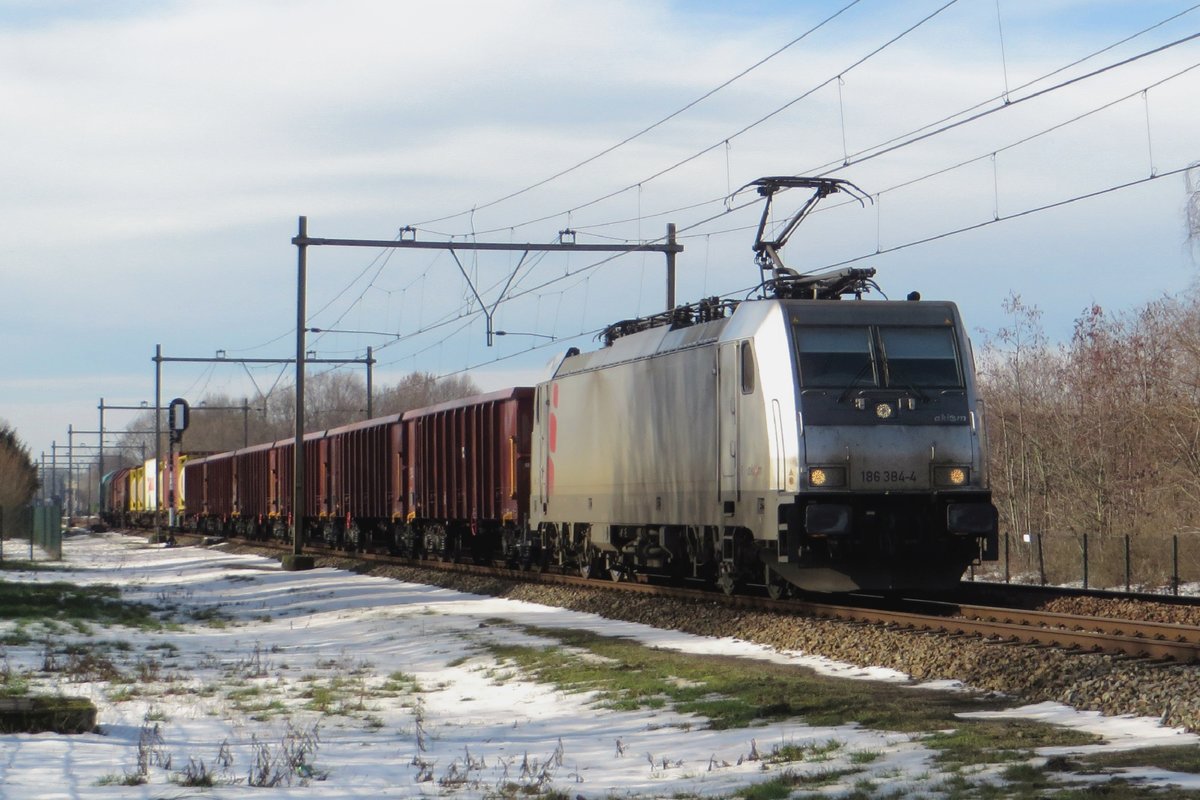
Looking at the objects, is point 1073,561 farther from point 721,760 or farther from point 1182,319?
point 721,760

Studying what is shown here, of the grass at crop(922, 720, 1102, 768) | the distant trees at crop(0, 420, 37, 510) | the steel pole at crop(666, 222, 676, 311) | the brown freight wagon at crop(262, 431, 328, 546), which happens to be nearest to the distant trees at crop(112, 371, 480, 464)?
the distant trees at crop(0, 420, 37, 510)

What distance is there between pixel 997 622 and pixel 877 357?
125 inches

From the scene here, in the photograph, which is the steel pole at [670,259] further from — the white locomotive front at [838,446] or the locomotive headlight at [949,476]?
the locomotive headlight at [949,476]

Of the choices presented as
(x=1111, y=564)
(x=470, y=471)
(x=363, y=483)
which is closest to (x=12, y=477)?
(x=363, y=483)

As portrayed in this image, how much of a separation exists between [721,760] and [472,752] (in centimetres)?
204

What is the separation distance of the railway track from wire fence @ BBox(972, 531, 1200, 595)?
6.01 metres

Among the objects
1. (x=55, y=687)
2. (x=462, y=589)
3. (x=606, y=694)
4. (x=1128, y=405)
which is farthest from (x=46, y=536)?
(x=606, y=694)

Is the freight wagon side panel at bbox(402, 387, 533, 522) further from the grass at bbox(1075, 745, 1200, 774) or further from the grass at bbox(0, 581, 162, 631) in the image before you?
the grass at bbox(1075, 745, 1200, 774)

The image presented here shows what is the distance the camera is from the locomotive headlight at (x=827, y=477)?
1566 centimetres

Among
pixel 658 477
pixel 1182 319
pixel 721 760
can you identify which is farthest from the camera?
pixel 1182 319

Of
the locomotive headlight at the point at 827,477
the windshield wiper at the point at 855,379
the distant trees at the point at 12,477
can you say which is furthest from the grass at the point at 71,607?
the distant trees at the point at 12,477

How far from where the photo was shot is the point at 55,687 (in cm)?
1395

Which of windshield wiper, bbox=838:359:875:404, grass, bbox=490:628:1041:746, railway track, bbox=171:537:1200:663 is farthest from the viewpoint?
windshield wiper, bbox=838:359:875:404

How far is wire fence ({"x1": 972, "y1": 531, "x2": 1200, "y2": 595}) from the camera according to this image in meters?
23.6
